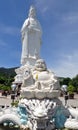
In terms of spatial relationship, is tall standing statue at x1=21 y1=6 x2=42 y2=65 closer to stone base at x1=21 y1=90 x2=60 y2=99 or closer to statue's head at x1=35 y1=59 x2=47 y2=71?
statue's head at x1=35 y1=59 x2=47 y2=71

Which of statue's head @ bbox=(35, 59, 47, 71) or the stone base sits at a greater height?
statue's head @ bbox=(35, 59, 47, 71)

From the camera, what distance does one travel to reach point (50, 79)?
10211 millimetres

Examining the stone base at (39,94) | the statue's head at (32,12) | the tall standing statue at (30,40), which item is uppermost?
the statue's head at (32,12)

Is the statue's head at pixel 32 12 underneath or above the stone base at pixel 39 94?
above

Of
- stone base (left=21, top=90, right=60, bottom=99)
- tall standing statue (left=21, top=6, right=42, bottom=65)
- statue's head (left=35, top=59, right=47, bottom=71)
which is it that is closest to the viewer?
stone base (left=21, top=90, right=60, bottom=99)

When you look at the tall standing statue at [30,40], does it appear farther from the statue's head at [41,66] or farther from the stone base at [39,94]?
the stone base at [39,94]

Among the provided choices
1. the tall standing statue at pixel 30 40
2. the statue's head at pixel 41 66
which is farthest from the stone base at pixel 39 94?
the tall standing statue at pixel 30 40

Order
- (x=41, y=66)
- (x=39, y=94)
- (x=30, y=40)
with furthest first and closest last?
(x=30, y=40)
(x=41, y=66)
(x=39, y=94)

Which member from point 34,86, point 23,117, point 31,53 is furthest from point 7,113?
point 31,53

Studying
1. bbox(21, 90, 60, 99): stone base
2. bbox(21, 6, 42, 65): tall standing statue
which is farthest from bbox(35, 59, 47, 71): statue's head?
bbox(21, 6, 42, 65): tall standing statue

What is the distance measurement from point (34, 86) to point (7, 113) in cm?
171

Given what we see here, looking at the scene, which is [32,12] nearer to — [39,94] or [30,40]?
[30,40]

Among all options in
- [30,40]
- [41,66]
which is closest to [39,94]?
[41,66]

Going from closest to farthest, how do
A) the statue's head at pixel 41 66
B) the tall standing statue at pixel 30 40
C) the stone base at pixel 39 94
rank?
1. the stone base at pixel 39 94
2. the statue's head at pixel 41 66
3. the tall standing statue at pixel 30 40
